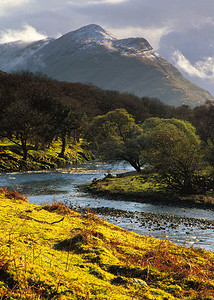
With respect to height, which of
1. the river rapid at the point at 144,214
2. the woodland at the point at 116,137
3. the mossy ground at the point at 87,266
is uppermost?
the woodland at the point at 116,137

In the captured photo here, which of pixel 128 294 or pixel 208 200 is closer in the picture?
pixel 128 294

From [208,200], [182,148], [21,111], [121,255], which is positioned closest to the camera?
[121,255]

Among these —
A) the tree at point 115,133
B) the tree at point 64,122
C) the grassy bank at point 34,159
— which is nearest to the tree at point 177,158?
the tree at point 115,133

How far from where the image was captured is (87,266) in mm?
5738

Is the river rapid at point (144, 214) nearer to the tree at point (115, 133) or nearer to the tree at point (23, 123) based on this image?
the tree at point (115, 133)

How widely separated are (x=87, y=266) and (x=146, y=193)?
2635 cm

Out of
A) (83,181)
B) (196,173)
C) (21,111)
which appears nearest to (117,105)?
(21,111)

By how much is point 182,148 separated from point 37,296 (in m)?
28.4

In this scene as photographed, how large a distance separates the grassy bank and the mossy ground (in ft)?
146

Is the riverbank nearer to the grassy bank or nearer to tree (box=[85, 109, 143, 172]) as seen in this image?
tree (box=[85, 109, 143, 172])

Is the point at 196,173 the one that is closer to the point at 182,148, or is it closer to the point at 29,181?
the point at 182,148

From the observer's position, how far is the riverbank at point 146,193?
2778 centimetres

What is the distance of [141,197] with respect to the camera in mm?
30891

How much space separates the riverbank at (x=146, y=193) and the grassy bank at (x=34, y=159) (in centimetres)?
2009
